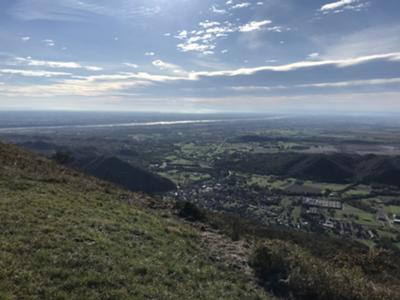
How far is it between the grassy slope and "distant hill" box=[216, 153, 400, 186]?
277ft

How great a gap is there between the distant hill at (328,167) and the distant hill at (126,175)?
38.9 meters

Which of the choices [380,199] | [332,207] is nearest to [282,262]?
[332,207]

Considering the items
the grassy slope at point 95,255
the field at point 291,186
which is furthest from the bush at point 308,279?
the field at point 291,186

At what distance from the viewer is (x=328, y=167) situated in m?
97.2

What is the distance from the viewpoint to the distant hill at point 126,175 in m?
67.0

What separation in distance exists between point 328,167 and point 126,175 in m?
57.6

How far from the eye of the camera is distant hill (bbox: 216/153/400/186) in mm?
90500

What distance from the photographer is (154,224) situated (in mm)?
15727

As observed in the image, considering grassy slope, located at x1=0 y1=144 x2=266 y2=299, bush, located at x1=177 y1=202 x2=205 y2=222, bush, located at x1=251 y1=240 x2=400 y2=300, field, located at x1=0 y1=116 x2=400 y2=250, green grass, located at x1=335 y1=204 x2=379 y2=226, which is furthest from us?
green grass, located at x1=335 y1=204 x2=379 y2=226

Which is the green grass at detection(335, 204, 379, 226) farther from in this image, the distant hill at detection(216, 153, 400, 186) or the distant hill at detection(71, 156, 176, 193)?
the distant hill at detection(71, 156, 176, 193)

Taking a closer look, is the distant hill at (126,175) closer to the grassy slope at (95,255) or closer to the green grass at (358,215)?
the green grass at (358,215)

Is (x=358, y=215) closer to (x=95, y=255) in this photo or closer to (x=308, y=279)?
(x=308, y=279)

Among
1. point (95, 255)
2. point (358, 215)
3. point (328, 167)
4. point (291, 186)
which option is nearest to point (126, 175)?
point (291, 186)

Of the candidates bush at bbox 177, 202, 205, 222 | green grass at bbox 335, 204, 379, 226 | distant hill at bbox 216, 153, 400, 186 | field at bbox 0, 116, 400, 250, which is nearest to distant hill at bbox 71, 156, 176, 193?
field at bbox 0, 116, 400, 250
